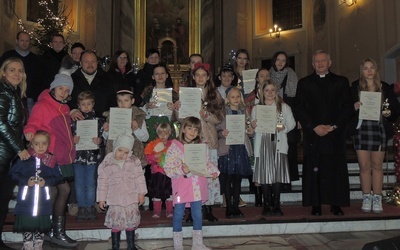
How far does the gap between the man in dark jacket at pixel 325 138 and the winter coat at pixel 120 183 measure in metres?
2.53

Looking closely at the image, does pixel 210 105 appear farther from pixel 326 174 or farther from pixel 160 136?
pixel 326 174

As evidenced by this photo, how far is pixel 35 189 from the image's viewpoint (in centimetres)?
410

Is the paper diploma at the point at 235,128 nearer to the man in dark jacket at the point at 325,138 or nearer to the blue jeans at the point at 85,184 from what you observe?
the man in dark jacket at the point at 325,138

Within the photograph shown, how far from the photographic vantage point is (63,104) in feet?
15.8

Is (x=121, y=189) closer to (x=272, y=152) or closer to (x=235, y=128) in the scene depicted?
(x=235, y=128)

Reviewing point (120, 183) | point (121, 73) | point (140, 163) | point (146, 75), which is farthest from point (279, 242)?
point (121, 73)

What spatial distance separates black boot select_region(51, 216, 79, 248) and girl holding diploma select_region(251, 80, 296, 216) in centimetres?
241

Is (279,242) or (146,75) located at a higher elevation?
(146,75)

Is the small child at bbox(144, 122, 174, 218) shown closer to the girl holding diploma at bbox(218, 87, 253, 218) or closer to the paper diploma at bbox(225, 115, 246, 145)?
the girl holding diploma at bbox(218, 87, 253, 218)

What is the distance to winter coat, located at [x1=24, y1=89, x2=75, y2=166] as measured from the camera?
4.58 meters

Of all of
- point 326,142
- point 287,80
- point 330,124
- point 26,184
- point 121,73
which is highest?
point 121,73

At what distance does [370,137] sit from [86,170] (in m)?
3.87

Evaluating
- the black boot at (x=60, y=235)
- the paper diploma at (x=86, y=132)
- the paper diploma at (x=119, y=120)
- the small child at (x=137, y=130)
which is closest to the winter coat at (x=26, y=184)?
the black boot at (x=60, y=235)

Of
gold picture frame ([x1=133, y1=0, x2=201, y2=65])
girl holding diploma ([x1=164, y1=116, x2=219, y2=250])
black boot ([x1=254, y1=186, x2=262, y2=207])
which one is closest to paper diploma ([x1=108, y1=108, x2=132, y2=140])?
girl holding diploma ([x1=164, y1=116, x2=219, y2=250])
